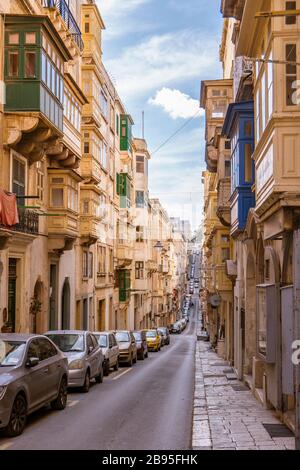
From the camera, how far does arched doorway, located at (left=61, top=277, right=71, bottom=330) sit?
3119cm

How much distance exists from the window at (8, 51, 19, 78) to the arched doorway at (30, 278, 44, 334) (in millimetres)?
8416

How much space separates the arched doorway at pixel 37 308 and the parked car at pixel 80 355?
6.05 meters

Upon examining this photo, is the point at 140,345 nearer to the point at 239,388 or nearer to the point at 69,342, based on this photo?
the point at 239,388

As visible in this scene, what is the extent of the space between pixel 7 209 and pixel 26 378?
9.02 metres

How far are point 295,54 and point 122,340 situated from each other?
762 inches

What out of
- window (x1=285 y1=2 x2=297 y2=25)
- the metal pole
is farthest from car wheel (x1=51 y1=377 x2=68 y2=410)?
window (x1=285 y1=2 x2=297 y2=25)

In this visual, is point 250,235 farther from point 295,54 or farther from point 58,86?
point 58,86

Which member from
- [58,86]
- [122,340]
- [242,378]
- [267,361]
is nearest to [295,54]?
[267,361]

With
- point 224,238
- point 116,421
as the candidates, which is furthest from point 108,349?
point 224,238

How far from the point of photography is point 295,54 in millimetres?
11734

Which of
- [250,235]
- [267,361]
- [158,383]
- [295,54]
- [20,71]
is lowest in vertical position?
[158,383]

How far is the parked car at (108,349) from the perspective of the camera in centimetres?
→ 2291

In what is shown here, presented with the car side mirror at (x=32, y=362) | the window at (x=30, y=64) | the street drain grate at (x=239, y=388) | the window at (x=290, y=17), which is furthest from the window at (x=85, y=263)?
the window at (x=290, y=17)

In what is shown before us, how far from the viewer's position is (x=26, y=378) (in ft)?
36.5
